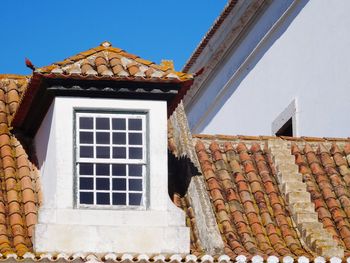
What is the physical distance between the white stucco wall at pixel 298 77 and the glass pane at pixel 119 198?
5627 millimetres

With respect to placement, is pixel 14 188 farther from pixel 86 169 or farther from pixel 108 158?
pixel 108 158

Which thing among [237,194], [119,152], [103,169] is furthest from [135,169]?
[237,194]

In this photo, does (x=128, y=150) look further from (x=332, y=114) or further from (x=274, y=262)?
(x=332, y=114)

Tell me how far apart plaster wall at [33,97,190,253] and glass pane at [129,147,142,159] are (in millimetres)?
114

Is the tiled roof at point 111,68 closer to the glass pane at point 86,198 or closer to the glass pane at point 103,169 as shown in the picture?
the glass pane at point 103,169

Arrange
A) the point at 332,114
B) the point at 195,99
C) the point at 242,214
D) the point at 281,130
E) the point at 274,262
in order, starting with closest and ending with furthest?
the point at 274,262 → the point at 242,214 → the point at 332,114 → the point at 281,130 → the point at 195,99

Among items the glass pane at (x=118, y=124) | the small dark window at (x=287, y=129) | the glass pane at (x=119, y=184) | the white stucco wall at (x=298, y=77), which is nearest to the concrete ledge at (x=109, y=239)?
the glass pane at (x=119, y=184)

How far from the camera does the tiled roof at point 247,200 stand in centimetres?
1819

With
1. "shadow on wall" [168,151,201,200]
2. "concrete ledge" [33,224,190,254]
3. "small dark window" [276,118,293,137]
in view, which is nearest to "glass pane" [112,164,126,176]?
"concrete ledge" [33,224,190,254]

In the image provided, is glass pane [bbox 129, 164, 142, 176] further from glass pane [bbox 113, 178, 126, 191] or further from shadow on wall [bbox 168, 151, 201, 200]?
shadow on wall [bbox 168, 151, 201, 200]

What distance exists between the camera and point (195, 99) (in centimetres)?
2984

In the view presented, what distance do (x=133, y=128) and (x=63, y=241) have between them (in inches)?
60.8

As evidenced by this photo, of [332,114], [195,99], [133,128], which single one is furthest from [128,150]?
[195,99]

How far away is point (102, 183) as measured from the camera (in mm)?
17875
